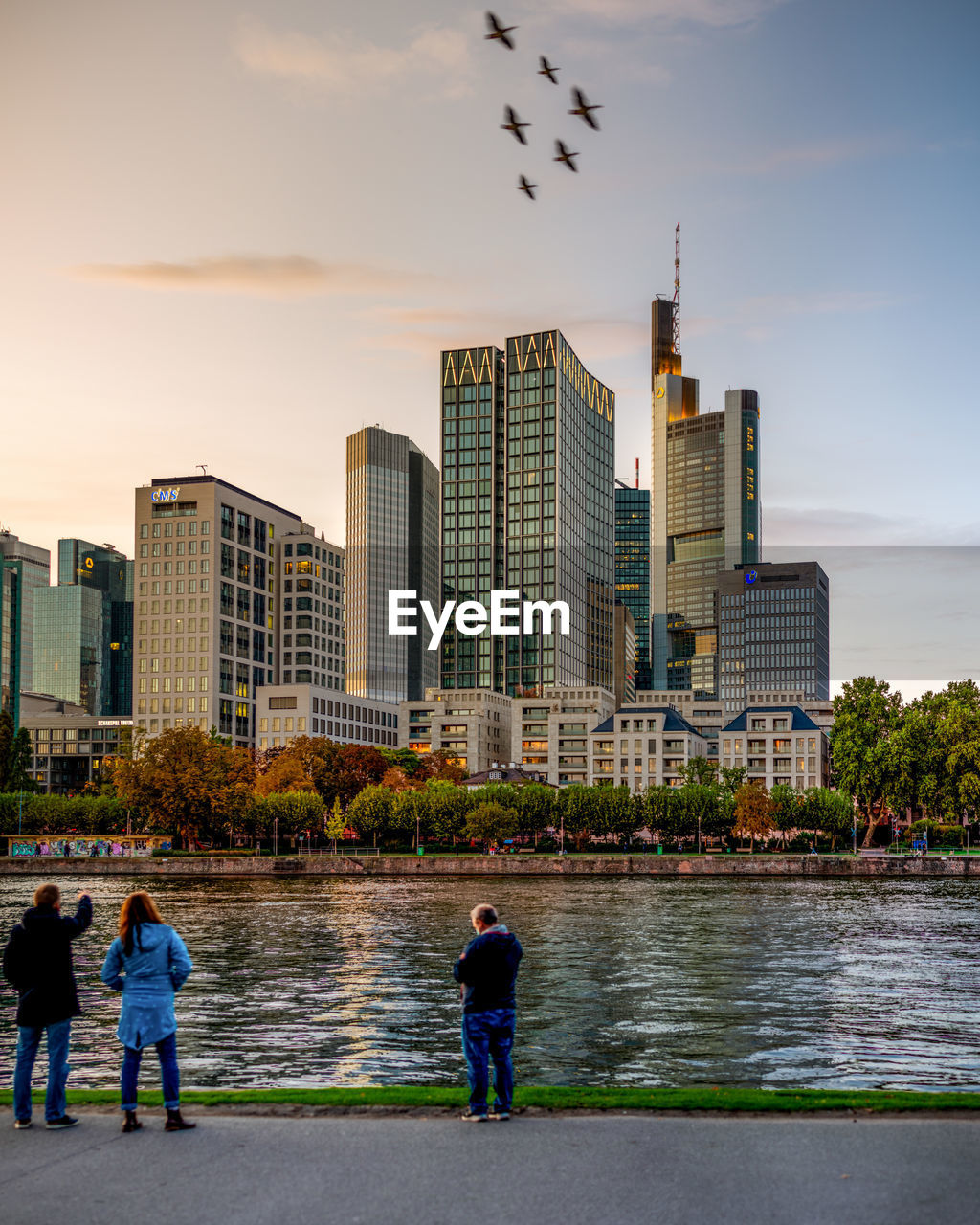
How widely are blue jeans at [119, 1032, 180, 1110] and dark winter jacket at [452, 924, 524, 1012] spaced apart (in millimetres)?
3844

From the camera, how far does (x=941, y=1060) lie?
30219mm

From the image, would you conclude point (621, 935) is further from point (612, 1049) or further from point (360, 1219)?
point (360, 1219)

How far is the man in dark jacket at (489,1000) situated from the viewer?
17.5 metres

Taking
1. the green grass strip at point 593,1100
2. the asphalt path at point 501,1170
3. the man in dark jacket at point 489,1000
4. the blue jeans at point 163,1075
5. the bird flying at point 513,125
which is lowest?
the green grass strip at point 593,1100

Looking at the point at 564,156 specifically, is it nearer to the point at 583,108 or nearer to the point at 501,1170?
the point at 583,108

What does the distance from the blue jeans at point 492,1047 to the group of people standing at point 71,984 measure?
149 inches

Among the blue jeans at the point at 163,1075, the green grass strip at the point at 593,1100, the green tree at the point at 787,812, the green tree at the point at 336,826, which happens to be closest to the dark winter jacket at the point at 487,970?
the green grass strip at the point at 593,1100

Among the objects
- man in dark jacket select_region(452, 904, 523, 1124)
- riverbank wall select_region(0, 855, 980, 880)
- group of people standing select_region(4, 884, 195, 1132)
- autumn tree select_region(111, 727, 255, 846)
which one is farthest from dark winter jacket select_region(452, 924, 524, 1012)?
autumn tree select_region(111, 727, 255, 846)

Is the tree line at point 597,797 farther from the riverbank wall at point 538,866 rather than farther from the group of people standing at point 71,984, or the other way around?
the group of people standing at point 71,984

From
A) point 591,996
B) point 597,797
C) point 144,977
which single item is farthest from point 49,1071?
point 597,797

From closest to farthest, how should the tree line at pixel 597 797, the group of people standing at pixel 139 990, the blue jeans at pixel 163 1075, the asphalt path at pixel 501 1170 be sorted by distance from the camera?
the asphalt path at pixel 501 1170
the blue jeans at pixel 163 1075
the group of people standing at pixel 139 990
the tree line at pixel 597 797

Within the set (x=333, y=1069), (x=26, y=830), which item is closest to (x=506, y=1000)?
(x=333, y=1069)

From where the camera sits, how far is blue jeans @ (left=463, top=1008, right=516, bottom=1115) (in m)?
17.4

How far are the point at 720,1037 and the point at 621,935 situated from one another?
34.9 metres
